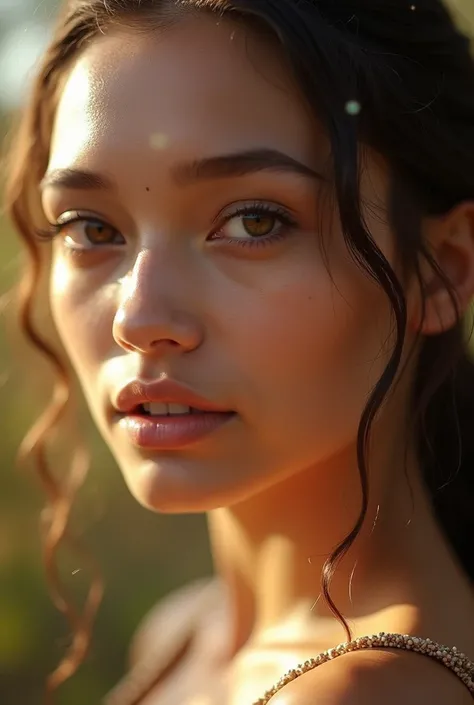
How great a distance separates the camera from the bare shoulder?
54.9 inches

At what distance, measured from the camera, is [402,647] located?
1.47 meters

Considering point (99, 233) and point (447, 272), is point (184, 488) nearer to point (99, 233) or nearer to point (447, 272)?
point (99, 233)

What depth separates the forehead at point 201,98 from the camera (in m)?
1.49

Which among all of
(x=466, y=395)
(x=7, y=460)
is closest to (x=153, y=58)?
(x=466, y=395)

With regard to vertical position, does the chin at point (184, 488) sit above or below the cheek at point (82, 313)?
below

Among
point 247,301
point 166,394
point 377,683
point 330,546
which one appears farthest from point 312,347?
point 377,683

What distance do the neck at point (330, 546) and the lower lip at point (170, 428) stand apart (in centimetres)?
21

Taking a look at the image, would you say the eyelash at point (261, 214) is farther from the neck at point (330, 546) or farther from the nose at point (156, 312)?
the neck at point (330, 546)

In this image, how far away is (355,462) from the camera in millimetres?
1673

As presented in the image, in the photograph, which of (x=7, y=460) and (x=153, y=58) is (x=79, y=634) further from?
(x=153, y=58)

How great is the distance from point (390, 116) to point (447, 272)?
0.88ft

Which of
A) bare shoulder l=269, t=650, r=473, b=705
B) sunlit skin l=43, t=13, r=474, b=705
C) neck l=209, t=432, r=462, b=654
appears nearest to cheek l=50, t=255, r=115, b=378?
sunlit skin l=43, t=13, r=474, b=705

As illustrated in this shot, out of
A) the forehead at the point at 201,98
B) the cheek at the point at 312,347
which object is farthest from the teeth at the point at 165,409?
the forehead at the point at 201,98

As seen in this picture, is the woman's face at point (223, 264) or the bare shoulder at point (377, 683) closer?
the bare shoulder at point (377, 683)
